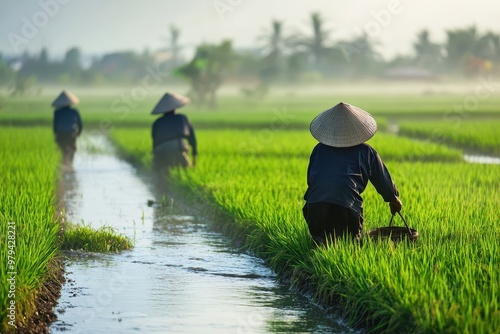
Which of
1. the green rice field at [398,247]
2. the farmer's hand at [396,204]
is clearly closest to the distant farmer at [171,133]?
the green rice field at [398,247]

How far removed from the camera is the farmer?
6668 millimetres

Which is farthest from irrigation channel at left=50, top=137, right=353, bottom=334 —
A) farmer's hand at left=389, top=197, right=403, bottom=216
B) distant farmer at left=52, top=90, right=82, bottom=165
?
distant farmer at left=52, top=90, right=82, bottom=165

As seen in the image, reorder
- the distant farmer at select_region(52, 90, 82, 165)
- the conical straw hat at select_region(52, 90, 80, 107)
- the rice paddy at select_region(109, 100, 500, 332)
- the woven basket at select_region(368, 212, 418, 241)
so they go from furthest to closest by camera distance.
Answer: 1. the distant farmer at select_region(52, 90, 82, 165)
2. the conical straw hat at select_region(52, 90, 80, 107)
3. the woven basket at select_region(368, 212, 418, 241)
4. the rice paddy at select_region(109, 100, 500, 332)

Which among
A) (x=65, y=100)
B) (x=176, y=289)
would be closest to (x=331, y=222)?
(x=176, y=289)

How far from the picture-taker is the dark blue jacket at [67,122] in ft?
51.0

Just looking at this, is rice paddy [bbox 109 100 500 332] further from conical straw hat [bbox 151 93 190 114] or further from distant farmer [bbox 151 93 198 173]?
conical straw hat [bbox 151 93 190 114]

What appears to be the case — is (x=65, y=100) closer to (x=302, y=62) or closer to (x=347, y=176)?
(x=347, y=176)

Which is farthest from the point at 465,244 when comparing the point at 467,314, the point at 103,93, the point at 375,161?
the point at 103,93

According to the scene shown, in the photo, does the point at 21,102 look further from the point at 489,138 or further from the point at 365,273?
the point at 365,273

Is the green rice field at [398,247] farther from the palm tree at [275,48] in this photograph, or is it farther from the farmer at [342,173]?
the palm tree at [275,48]

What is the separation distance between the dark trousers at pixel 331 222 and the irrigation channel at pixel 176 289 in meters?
0.45

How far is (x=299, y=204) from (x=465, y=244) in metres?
2.71

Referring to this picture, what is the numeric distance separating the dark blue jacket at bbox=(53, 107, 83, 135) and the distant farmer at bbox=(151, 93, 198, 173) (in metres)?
2.64

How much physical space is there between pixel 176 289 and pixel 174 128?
→ 19.3 ft
